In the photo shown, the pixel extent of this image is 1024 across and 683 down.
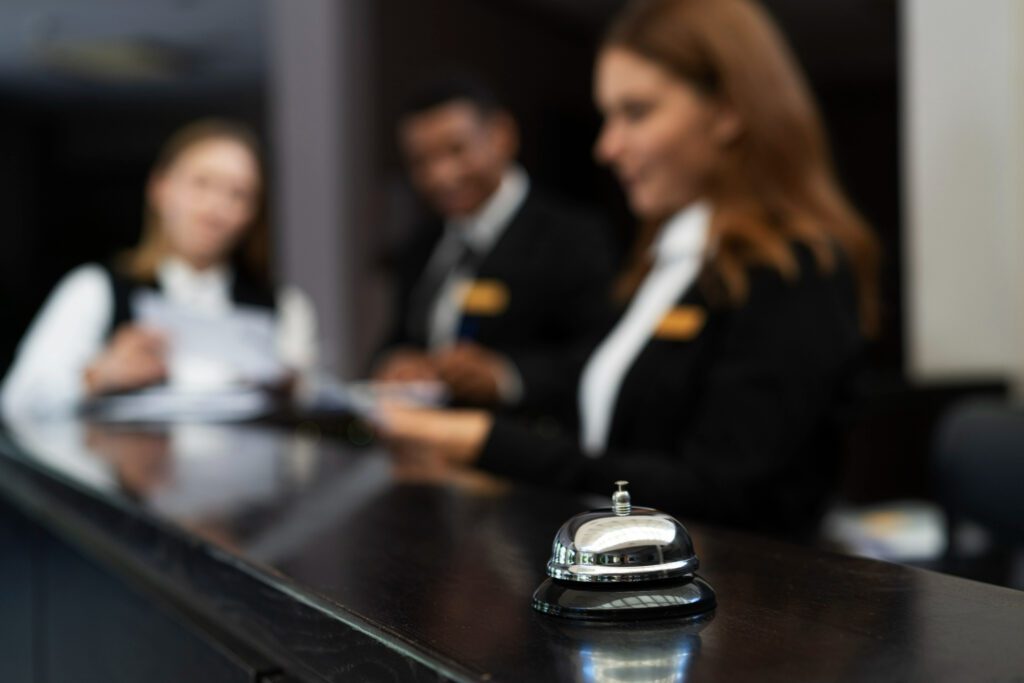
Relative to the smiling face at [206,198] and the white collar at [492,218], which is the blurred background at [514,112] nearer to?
the white collar at [492,218]

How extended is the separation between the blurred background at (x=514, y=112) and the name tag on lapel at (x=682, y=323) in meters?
0.39

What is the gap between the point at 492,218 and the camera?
3432mm

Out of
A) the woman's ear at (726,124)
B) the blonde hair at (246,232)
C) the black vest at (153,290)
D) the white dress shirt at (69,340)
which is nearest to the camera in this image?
the woman's ear at (726,124)

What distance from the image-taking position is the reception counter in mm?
586

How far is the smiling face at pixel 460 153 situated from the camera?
133 inches

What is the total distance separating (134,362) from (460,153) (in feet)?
3.82

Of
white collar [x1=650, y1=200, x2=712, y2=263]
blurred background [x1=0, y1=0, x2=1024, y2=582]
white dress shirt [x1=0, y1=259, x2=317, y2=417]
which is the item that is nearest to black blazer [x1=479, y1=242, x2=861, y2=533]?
white collar [x1=650, y1=200, x2=712, y2=263]

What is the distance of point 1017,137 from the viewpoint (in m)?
2.63

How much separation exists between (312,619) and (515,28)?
20.2 ft

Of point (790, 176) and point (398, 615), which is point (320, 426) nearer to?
point (790, 176)

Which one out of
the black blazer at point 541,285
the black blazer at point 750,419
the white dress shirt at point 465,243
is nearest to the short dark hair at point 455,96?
the white dress shirt at point 465,243

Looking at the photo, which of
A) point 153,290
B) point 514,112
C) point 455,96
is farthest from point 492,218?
point 514,112

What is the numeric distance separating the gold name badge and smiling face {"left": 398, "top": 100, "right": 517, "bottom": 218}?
0.25 meters

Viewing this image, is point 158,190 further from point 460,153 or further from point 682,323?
point 682,323
